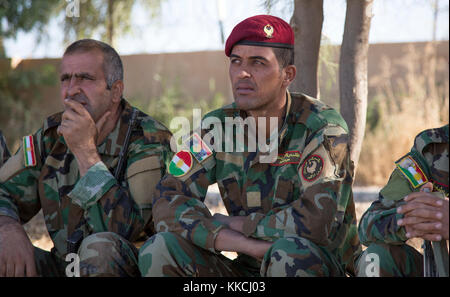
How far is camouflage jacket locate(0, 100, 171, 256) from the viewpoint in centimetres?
309

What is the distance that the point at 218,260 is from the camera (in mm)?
2941

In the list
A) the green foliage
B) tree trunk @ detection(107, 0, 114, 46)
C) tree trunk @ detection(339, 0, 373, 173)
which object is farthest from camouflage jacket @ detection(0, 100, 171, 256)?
the green foliage

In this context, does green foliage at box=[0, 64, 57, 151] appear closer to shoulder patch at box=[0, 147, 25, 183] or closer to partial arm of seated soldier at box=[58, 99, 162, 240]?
shoulder patch at box=[0, 147, 25, 183]

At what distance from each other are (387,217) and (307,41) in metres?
2.24

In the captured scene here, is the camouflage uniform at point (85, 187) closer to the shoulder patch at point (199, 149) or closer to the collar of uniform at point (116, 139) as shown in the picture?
the collar of uniform at point (116, 139)

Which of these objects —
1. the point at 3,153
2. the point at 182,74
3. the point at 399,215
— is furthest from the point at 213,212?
the point at 182,74

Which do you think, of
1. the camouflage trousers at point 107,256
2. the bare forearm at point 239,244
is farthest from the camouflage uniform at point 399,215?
the camouflage trousers at point 107,256

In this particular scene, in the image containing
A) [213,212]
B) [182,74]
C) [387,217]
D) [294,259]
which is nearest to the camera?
[294,259]

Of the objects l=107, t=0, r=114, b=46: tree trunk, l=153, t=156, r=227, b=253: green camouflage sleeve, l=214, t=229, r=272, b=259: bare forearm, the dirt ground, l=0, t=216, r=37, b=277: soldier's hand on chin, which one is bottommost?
the dirt ground

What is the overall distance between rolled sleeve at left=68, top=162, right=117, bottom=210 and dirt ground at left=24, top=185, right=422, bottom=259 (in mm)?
1929

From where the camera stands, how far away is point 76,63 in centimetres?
337

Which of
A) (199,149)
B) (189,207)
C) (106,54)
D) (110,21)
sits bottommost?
(189,207)

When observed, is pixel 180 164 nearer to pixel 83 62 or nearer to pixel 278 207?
pixel 278 207

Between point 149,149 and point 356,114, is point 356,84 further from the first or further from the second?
point 149,149
